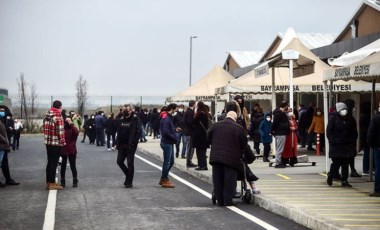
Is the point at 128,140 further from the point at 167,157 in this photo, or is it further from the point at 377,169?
the point at 377,169

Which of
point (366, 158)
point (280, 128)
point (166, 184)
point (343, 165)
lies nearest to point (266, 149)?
point (280, 128)

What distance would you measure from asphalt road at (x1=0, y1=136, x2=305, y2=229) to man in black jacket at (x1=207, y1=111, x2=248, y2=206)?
32cm

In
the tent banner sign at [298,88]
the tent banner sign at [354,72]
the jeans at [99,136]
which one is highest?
the tent banner sign at [354,72]

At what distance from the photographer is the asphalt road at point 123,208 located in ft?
35.7

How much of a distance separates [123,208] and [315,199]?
3560mm

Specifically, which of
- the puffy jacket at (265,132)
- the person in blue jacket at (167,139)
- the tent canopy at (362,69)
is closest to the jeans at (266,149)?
the puffy jacket at (265,132)

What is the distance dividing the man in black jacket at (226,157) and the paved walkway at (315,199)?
2.31 feet

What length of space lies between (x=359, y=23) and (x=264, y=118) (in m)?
18.3

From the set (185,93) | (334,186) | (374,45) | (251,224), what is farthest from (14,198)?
(185,93)

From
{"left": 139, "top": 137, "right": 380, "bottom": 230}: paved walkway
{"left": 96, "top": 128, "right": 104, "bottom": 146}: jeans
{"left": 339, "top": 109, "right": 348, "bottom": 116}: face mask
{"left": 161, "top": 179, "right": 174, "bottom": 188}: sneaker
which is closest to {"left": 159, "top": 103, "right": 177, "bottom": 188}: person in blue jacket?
{"left": 161, "top": 179, "right": 174, "bottom": 188}: sneaker

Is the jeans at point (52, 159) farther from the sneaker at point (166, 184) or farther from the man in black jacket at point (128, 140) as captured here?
the sneaker at point (166, 184)

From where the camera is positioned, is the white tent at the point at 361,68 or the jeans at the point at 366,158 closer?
the white tent at the point at 361,68

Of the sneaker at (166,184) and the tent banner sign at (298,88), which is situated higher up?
the tent banner sign at (298,88)

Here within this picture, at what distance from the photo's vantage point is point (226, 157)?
12891 millimetres
